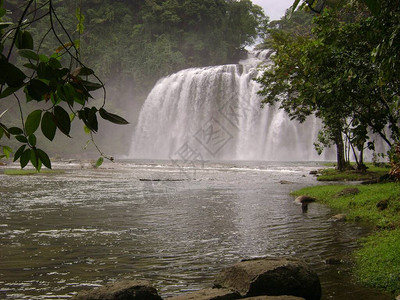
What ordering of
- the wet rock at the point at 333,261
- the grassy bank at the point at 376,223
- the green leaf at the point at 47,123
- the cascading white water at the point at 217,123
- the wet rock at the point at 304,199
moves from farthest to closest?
the cascading white water at the point at 217,123 → the wet rock at the point at 304,199 → the wet rock at the point at 333,261 → the grassy bank at the point at 376,223 → the green leaf at the point at 47,123

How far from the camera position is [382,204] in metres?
10.3

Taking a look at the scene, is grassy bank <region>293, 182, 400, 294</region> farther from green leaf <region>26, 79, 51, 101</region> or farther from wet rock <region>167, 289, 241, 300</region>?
green leaf <region>26, 79, 51, 101</region>

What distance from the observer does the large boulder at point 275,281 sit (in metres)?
4.98

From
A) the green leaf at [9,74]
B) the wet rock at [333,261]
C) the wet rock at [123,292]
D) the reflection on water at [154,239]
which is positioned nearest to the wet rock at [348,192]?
the reflection on water at [154,239]

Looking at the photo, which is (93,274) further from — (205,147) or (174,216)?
(205,147)

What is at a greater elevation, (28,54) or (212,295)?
(28,54)

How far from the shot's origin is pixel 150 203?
533 inches

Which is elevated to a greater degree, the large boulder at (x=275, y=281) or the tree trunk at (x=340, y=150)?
the tree trunk at (x=340, y=150)

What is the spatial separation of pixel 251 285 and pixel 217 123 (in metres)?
46.2

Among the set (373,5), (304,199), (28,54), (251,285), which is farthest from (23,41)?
(304,199)

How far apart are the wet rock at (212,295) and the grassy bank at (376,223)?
197 centimetres

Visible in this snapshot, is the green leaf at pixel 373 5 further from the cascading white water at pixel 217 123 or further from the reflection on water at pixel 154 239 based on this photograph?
the cascading white water at pixel 217 123

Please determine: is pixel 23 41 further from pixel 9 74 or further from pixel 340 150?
pixel 340 150

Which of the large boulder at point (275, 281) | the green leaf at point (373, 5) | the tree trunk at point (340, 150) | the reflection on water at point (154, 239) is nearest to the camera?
the green leaf at point (373, 5)
